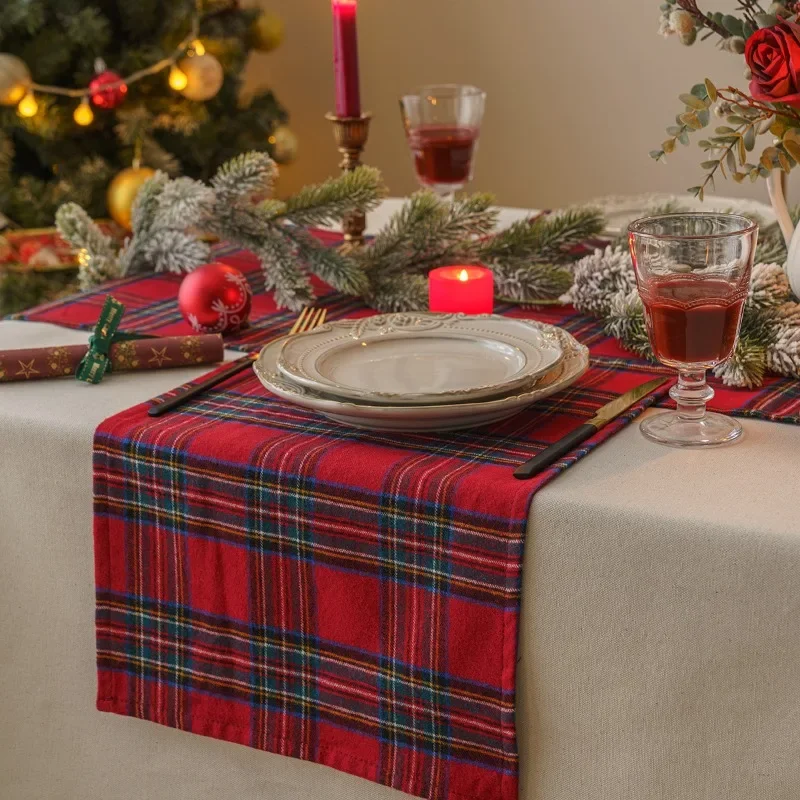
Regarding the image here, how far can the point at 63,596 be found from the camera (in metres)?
0.94

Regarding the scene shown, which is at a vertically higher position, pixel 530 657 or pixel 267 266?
pixel 267 266

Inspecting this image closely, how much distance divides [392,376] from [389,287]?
31 centimetres

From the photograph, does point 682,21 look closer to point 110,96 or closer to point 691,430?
point 691,430

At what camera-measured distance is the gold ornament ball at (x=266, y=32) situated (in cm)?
283

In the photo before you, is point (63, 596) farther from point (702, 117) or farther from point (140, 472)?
point (702, 117)

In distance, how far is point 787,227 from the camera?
1027mm

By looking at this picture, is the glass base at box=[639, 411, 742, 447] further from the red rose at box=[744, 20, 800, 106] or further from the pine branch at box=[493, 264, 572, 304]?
the pine branch at box=[493, 264, 572, 304]

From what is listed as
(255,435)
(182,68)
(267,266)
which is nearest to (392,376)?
(255,435)

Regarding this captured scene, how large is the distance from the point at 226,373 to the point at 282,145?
203 cm

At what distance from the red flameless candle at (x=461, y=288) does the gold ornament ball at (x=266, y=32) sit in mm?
1940

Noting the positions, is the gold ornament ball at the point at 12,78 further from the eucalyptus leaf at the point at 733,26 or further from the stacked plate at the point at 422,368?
the eucalyptus leaf at the point at 733,26

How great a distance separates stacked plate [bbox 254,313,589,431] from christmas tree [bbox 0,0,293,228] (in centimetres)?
168

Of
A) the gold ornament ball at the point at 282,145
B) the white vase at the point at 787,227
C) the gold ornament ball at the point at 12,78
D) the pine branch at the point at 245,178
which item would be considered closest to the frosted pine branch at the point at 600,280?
the white vase at the point at 787,227

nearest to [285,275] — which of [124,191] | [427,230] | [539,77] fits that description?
[427,230]
